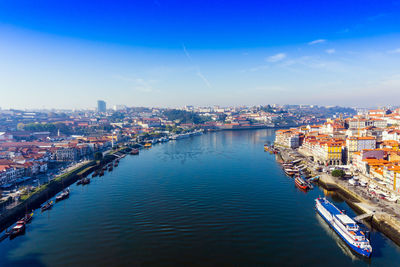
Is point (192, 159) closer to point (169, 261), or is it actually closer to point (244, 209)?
point (244, 209)

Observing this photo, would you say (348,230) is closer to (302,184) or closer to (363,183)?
(302,184)

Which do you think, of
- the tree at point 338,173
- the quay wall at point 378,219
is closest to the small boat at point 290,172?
the tree at point 338,173

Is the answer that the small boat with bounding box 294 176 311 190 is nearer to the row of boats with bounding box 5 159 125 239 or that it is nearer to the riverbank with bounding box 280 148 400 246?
the riverbank with bounding box 280 148 400 246

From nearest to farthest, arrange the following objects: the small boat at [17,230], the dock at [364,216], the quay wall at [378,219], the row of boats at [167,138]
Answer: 1. the quay wall at [378,219]
2. the small boat at [17,230]
3. the dock at [364,216]
4. the row of boats at [167,138]

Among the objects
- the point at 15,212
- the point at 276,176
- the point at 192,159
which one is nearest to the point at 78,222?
the point at 15,212

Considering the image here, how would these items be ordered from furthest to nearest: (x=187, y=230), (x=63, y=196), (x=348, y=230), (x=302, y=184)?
(x=302, y=184), (x=63, y=196), (x=187, y=230), (x=348, y=230)

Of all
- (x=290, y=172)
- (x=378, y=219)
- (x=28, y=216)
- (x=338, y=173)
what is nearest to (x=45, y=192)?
(x=28, y=216)

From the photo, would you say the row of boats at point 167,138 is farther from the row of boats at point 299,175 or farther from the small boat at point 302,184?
the small boat at point 302,184
